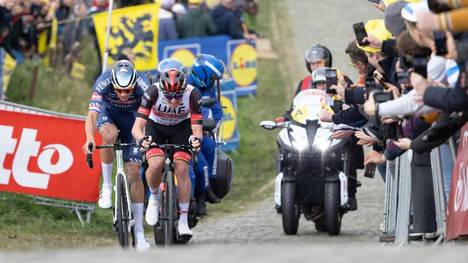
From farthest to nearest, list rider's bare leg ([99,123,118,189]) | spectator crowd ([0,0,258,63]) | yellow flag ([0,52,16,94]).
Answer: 1. spectator crowd ([0,0,258,63])
2. yellow flag ([0,52,16,94])
3. rider's bare leg ([99,123,118,189])

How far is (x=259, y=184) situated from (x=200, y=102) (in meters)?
6.12

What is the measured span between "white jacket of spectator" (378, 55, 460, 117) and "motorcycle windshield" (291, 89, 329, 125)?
190 inches

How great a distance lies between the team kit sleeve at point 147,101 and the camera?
14.3 meters

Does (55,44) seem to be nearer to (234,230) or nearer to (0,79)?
(0,79)

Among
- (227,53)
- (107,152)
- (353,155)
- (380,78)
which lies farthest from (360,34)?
(227,53)

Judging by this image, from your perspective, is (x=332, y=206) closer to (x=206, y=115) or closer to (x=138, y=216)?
(x=206, y=115)

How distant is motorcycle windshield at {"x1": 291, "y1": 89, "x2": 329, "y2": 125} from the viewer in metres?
15.8

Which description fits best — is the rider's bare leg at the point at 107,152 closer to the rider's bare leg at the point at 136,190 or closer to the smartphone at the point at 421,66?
the rider's bare leg at the point at 136,190

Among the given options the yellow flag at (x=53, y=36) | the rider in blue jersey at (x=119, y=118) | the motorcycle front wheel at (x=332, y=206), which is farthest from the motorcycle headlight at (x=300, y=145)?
the yellow flag at (x=53, y=36)

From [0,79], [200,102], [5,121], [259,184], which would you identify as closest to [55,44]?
[0,79]

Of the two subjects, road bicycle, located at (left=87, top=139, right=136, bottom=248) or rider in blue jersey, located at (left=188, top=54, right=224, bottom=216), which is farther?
rider in blue jersey, located at (left=188, top=54, right=224, bottom=216)

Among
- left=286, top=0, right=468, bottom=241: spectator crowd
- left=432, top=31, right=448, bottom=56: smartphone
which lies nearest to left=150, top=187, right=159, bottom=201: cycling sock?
left=286, top=0, right=468, bottom=241: spectator crowd

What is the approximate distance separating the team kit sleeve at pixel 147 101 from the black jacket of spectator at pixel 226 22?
11.5m

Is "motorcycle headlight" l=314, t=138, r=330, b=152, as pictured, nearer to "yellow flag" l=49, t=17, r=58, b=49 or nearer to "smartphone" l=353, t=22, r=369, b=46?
"smartphone" l=353, t=22, r=369, b=46
